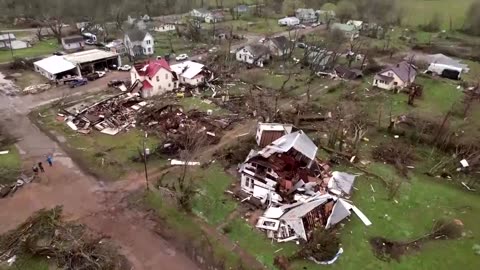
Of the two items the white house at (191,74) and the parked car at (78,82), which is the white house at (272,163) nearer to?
the white house at (191,74)

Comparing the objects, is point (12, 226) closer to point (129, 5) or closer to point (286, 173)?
point (286, 173)

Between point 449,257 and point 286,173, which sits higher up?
point 286,173

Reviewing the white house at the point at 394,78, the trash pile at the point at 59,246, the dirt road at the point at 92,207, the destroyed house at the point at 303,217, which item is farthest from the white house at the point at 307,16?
the trash pile at the point at 59,246

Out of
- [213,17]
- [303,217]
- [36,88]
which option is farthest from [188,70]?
[213,17]

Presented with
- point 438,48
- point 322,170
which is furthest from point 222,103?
point 438,48

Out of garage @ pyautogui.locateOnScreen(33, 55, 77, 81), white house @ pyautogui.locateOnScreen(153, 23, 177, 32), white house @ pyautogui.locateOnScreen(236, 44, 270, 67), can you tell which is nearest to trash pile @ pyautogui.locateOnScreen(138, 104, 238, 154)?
garage @ pyautogui.locateOnScreen(33, 55, 77, 81)
